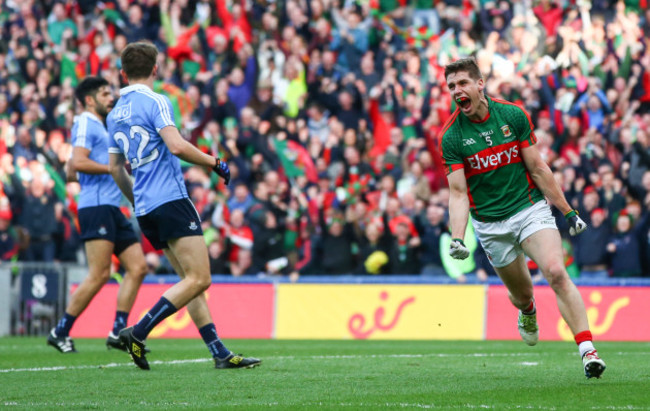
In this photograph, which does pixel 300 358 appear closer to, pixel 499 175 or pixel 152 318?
pixel 152 318

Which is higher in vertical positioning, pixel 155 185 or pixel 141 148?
pixel 141 148

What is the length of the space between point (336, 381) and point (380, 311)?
26.3 feet

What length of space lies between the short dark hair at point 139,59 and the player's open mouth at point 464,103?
2463 millimetres

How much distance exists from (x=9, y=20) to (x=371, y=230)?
38.8ft

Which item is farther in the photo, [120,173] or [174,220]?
[120,173]

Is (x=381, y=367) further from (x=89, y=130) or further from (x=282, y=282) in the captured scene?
(x=282, y=282)

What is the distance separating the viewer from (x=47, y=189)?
1939 centimetres


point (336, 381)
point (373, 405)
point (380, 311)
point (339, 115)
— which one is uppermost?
point (339, 115)

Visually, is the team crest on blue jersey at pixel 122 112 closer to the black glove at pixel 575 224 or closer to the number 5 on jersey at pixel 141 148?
the number 5 on jersey at pixel 141 148

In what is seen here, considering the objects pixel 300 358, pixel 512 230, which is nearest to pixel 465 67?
pixel 512 230

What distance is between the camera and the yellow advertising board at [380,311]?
15562 mm

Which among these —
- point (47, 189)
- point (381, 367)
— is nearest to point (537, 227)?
point (381, 367)

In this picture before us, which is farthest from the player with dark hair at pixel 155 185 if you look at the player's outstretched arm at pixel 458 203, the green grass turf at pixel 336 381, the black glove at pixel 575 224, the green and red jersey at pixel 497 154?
the black glove at pixel 575 224

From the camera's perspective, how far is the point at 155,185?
8.59 metres
